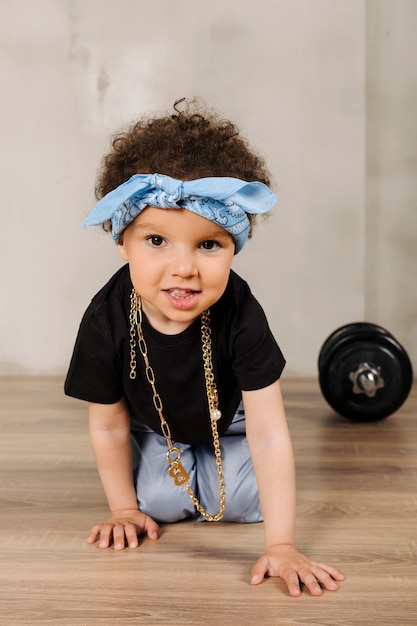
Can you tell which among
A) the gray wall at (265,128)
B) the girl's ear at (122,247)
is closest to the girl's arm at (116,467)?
the girl's ear at (122,247)

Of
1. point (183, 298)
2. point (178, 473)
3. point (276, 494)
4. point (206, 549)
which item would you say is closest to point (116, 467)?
point (178, 473)

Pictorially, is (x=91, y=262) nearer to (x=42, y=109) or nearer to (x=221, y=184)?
(x=42, y=109)

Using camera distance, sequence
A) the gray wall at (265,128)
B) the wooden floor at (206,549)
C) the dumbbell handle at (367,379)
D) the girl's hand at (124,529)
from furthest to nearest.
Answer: the gray wall at (265,128), the dumbbell handle at (367,379), the girl's hand at (124,529), the wooden floor at (206,549)

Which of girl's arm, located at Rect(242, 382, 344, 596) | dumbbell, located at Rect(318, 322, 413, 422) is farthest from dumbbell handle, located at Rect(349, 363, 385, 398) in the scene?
girl's arm, located at Rect(242, 382, 344, 596)

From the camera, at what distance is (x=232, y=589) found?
1.30m

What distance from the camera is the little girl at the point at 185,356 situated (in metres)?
1.26

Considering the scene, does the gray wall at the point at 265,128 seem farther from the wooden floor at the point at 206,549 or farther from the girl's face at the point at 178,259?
the girl's face at the point at 178,259

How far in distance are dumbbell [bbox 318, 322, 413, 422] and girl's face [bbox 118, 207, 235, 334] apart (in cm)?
111

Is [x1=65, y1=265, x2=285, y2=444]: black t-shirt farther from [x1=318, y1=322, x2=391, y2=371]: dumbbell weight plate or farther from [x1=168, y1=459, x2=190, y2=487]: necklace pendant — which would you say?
[x1=318, y1=322, x2=391, y2=371]: dumbbell weight plate

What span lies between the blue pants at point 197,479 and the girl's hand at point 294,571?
245 mm

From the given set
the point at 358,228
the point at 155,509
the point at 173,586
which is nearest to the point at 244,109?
the point at 358,228

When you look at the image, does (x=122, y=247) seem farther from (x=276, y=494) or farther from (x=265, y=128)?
(x=265, y=128)

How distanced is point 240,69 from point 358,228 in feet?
2.21

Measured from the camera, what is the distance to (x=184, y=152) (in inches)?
51.3
